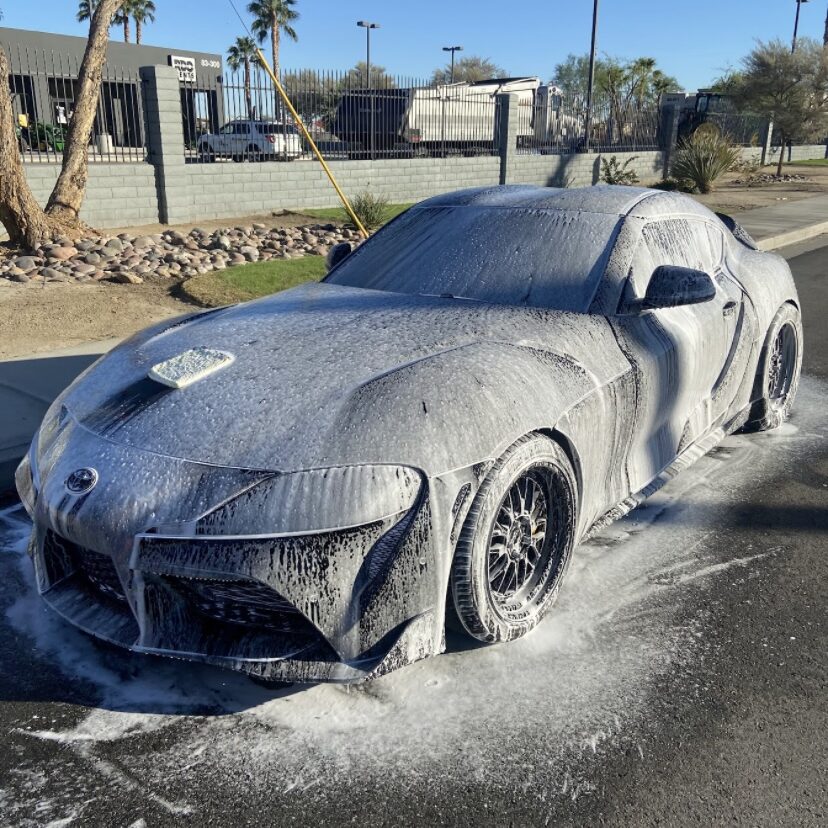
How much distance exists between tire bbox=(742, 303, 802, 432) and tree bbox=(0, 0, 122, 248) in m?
9.51

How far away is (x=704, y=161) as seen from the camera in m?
21.2

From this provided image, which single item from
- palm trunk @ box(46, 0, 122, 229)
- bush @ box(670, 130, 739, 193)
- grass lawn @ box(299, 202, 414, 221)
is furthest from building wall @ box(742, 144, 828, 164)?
palm trunk @ box(46, 0, 122, 229)

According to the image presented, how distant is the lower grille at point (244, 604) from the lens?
2.36 meters

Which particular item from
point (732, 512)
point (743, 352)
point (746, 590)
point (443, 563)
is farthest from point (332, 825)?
point (743, 352)

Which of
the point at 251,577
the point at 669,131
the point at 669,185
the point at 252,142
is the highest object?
the point at 669,131

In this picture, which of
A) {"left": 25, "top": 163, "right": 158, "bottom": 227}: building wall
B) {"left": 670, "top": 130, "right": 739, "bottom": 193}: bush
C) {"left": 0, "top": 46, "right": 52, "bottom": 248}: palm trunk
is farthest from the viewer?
{"left": 670, "top": 130, "right": 739, "bottom": 193}: bush

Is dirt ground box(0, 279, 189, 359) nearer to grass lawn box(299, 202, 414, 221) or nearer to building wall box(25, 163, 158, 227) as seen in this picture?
building wall box(25, 163, 158, 227)

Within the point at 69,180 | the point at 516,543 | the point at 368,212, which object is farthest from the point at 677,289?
the point at 368,212

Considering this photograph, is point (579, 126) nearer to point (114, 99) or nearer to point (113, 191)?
point (114, 99)

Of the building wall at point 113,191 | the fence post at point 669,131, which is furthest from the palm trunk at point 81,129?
the fence post at point 669,131

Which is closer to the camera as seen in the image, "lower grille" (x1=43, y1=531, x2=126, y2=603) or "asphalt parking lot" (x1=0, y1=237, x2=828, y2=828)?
"asphalt parking lot" (x1=0, y1=237, x2=828, y2=828)

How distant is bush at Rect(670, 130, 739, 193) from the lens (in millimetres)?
21159

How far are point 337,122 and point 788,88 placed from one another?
2126cm

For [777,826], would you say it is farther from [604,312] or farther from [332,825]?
[604,312]
